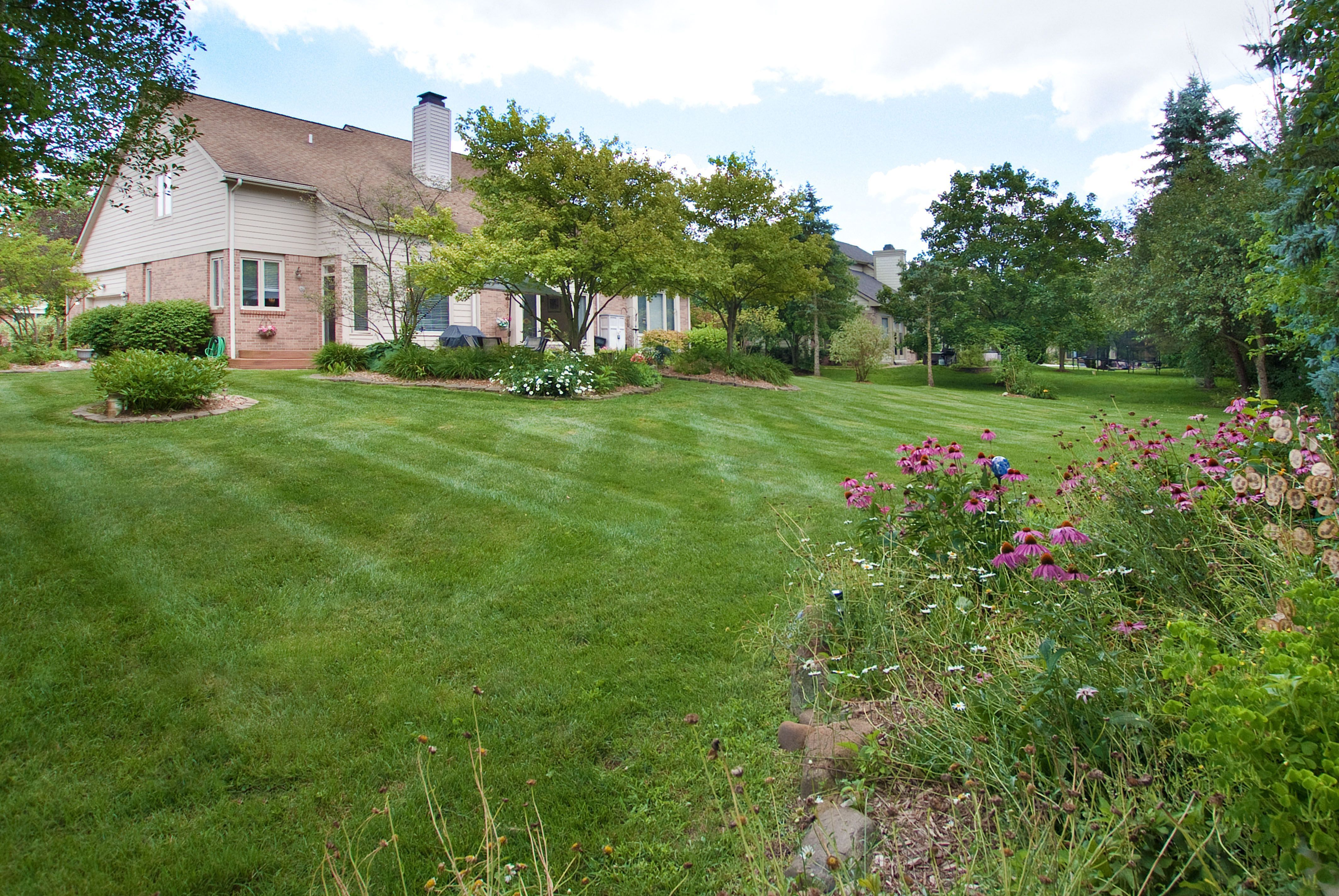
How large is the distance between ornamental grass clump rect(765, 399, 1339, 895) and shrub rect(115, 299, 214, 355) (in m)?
16.4

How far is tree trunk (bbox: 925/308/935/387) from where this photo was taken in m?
29.3

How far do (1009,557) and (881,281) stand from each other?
49627mm

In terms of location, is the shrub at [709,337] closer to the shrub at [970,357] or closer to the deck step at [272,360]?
the deck step at [272,360]

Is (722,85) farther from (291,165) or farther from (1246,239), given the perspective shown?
(1246,239)

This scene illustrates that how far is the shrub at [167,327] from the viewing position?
15.9m

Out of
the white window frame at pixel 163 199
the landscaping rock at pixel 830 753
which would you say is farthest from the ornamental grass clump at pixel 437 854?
the white window frame at pixel 163 199

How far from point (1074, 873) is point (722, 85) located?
10.7 m

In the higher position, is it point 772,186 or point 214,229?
point 772,186

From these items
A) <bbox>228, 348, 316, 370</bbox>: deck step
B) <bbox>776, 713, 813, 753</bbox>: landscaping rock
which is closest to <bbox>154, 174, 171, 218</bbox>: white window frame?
<bbox>228, 348, 316, 370</bbox>: deck step

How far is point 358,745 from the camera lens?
289cm

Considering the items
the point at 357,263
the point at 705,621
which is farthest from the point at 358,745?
the point at 357,263

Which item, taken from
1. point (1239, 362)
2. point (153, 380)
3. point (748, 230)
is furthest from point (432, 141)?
point (1239, 362)

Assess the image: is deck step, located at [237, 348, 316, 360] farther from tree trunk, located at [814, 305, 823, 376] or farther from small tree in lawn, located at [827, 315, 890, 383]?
tree trunk, located at [814, 305, 823, 376]

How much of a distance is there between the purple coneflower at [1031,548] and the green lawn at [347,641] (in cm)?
116
